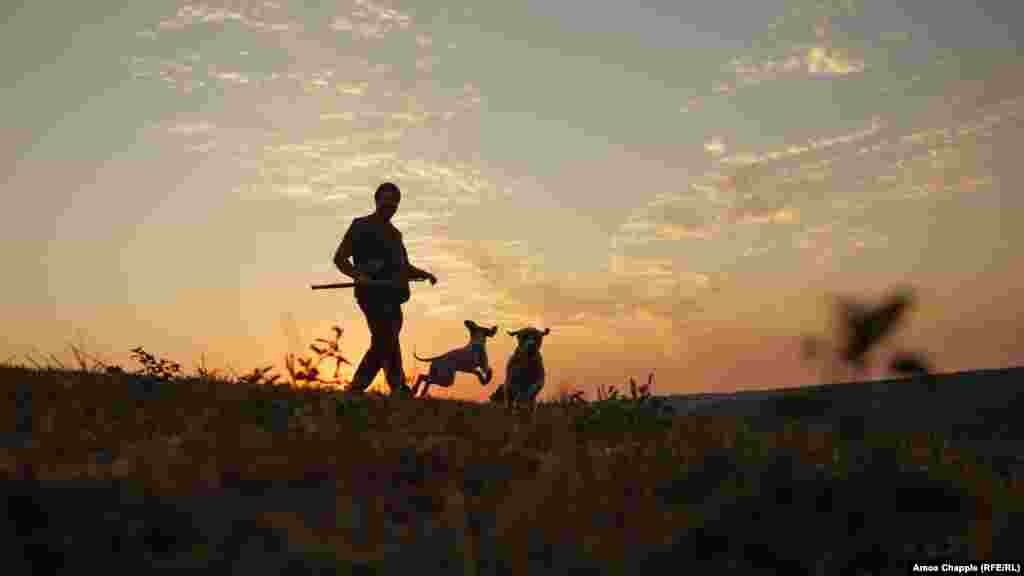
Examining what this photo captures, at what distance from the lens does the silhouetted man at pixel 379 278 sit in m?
12.7

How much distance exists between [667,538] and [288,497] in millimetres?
1805

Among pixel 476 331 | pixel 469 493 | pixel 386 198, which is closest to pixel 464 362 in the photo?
pixel 476 331

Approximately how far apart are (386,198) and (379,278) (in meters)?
1.02

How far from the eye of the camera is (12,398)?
25.9ft

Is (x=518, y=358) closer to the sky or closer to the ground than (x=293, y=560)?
closer to the sky

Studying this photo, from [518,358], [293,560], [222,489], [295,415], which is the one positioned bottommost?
[293,560]

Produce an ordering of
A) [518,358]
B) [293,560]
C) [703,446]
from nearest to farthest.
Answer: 1. [293,560]
2. [703,446]
3. [518,358]

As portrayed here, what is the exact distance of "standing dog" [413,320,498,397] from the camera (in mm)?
16000

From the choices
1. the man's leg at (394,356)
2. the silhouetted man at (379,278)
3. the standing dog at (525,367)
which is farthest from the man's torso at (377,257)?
the standing dog at (525,367)

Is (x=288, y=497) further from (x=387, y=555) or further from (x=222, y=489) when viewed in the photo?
(x=387, y=555)

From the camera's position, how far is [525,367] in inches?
→ 559

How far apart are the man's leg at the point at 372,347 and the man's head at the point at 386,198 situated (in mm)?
1176

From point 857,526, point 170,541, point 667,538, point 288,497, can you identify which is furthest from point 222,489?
point 857,526

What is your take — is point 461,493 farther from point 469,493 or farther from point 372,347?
point 372,347
